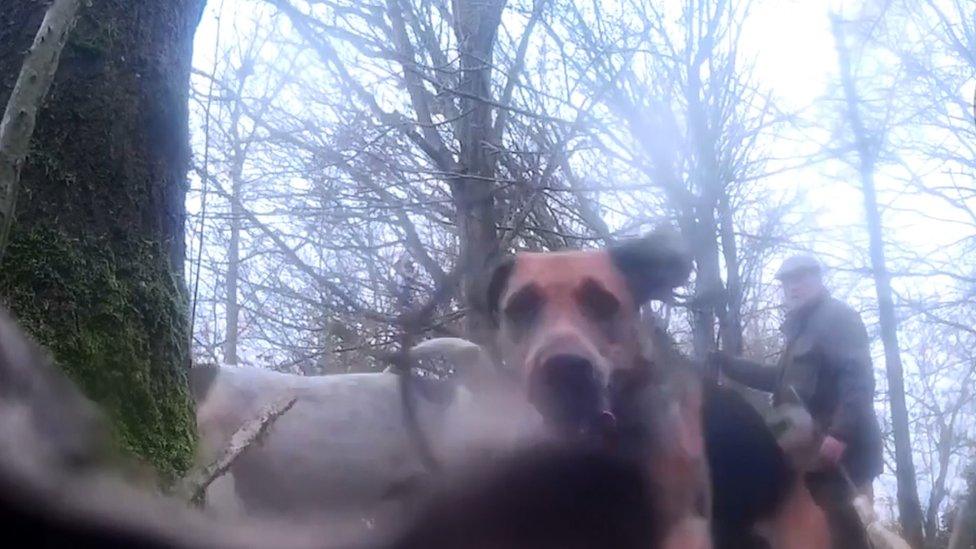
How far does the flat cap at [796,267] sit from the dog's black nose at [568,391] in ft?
1.06

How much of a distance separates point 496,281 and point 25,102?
0.78 ft

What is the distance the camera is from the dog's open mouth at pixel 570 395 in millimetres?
288

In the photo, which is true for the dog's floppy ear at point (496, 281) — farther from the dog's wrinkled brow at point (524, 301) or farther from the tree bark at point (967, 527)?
the tree bark at point (967, 527)

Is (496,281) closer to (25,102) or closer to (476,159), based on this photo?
(25,102)

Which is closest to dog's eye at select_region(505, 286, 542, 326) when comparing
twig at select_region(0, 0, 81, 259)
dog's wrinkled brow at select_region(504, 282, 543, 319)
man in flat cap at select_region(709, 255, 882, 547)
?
dog's wrinkled brow at select_region(504, 282, 543, 319)

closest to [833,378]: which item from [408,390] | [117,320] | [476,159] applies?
[408,390]

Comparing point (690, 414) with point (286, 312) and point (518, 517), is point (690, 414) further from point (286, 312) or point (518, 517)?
point (286, 312)

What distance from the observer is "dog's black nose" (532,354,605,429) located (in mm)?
299

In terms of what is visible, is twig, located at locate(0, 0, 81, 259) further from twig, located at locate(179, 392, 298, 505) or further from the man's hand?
the man's hand

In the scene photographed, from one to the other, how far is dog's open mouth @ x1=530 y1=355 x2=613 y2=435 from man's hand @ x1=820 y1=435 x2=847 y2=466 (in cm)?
15

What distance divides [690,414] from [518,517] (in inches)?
5.9

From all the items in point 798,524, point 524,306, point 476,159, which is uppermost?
point 476,159

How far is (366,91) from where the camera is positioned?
2.70 m

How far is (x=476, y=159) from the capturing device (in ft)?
3.29
